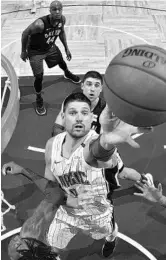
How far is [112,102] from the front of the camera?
8.09 feet

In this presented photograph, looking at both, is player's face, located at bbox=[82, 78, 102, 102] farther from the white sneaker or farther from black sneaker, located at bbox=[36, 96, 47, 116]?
black sneaker, located at bbox=[36, 96, 47, 116]

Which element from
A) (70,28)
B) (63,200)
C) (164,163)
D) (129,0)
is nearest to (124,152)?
(164,163)

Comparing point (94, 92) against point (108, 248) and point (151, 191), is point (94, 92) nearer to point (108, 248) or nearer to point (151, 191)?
point (151, 191)

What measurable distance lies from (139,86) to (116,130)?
35 centimetres

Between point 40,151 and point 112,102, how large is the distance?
9.62 feet

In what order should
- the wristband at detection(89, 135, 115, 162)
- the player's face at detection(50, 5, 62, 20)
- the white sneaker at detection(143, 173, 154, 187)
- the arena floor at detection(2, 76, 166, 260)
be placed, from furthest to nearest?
the player's face at detection(50, 5, 62, 20), the white sneaker at detection(143, 173, 154, 187), the arena floor at detection(2, 76, 166, 260), the wristband at detection(89, 135, 115, 162)

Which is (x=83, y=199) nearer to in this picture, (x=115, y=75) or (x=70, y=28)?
(x=115, y=75)

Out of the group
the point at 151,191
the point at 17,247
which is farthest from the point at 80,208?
the point at 151,191

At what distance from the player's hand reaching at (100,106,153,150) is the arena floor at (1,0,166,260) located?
1.93m

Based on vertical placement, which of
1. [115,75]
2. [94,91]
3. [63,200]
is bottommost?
[63,200]

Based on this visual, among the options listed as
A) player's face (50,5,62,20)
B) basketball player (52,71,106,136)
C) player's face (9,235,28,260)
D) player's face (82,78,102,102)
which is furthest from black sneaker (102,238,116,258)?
player's face (50,5,62,20)

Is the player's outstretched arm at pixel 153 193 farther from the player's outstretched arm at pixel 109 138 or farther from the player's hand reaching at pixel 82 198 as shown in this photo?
the player's outstretched arm at pixel 109 138

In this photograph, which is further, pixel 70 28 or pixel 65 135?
pixel 70 28

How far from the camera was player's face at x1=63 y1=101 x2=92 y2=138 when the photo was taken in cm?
316
